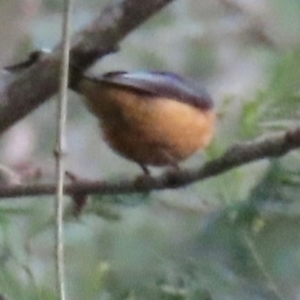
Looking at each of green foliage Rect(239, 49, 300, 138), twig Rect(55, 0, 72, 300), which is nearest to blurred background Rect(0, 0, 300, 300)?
green foliage Rect(239, 49, 300, 138)

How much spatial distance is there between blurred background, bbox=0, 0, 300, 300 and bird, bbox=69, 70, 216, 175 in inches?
2.7

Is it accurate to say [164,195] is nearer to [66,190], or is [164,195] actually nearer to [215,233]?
[215,233]

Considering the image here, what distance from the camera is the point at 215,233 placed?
1.12 meters

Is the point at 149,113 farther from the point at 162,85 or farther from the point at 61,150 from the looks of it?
the point at 61,150

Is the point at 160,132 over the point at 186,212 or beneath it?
over

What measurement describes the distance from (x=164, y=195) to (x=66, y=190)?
459 mm

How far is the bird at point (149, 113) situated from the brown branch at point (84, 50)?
0.11ft

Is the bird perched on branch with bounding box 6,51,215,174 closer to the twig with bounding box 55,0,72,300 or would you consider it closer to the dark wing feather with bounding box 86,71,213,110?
the dark wing feather with bounding box 86,71,213,110

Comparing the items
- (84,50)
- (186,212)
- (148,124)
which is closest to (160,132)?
(148,124)

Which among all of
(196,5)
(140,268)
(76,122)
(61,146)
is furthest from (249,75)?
(61,146)

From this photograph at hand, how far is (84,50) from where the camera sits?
89cm

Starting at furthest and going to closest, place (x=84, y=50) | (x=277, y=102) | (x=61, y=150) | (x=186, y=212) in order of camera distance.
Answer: (x=186, y=212) → (x=277, y=102) → (x=84, y=50) → (x=61, y=150)

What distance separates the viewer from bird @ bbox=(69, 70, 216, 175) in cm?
89

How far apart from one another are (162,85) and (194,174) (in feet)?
0.55
